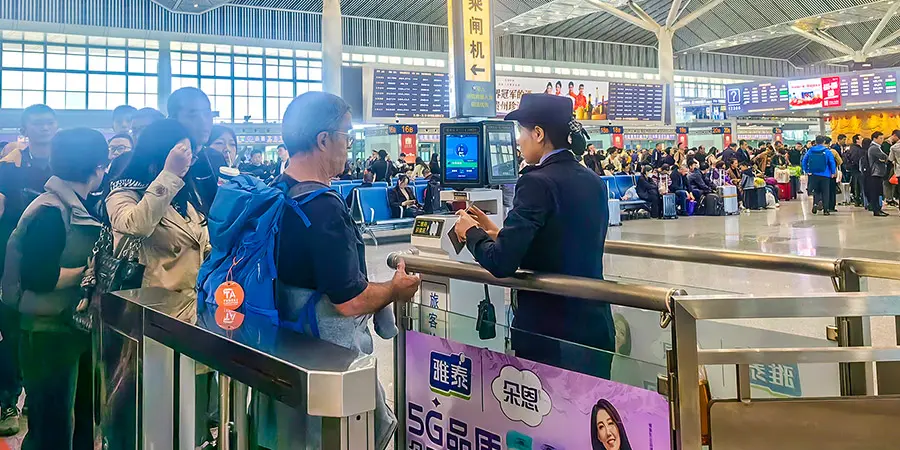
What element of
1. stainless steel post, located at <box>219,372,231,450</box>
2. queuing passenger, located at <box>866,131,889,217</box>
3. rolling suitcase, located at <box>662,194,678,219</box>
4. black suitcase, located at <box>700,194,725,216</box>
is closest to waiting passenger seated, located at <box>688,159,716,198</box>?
black suitcase, located at <box>700,194,725,216</box>

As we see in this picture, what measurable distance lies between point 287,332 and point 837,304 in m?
1.09

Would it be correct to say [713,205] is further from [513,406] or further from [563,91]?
[513,406]

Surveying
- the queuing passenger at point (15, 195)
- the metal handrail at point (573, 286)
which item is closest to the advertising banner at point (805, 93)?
the metal handrail at point (573, 286)

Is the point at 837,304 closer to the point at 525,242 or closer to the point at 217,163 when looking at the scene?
→ the point at 525,242

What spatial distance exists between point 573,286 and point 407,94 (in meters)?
12.8

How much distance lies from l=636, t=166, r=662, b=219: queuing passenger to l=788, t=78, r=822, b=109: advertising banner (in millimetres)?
12986

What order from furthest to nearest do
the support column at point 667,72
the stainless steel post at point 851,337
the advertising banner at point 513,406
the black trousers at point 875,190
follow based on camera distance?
the support column at point 667,72, the black trousers at point 875,190, the stainless steel post at point 851,337, the advertising banner at point 513,406

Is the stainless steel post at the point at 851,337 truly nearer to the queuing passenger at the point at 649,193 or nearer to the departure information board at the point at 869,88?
the queuing passenger at the point at 649,193

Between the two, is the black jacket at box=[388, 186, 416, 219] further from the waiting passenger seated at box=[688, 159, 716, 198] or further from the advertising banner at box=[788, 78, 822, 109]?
the advertising banner at box=[788, 78, 822, 109]

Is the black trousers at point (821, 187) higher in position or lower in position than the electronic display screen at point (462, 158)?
higher

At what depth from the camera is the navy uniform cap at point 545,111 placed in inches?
86.2

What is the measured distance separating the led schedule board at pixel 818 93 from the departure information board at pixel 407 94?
15.0 m

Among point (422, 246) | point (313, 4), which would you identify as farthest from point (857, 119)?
point (422, 246)

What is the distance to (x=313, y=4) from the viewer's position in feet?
90.3
